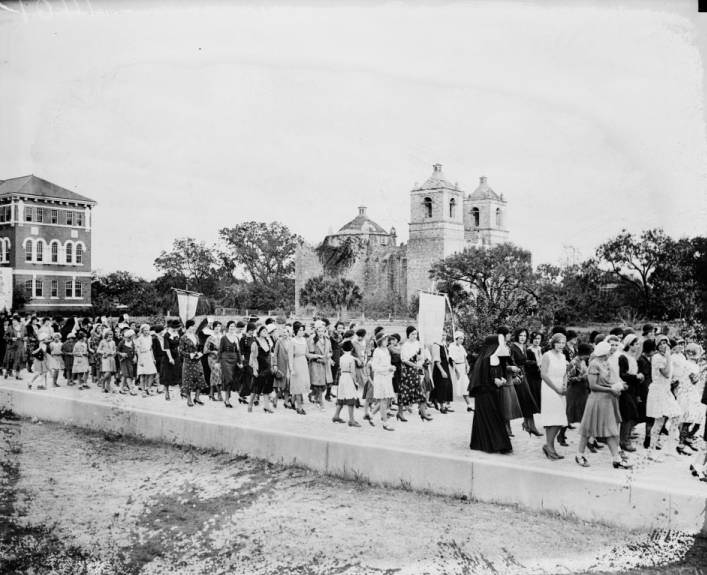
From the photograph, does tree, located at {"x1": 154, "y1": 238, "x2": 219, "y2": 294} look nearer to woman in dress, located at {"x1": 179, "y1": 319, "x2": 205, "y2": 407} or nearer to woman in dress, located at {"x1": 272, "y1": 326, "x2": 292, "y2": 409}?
woman in dress, located at {"x1": 179, "y1": 319, "x2": 205, "y2": 407}

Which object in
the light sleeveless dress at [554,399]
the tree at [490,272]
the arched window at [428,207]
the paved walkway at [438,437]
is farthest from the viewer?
the arched window at [428,207]

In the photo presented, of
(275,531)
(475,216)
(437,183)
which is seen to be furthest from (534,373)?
(475,216)

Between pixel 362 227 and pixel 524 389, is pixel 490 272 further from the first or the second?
pixel 524 389

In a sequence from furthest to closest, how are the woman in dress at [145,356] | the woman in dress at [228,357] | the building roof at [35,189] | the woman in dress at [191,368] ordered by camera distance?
the woman in dress at [145,356]
the woman in dress at [191,368]
the woman in dress at [228,357]
the building roof at [35,189]

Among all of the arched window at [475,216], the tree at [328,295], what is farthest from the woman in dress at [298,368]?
the arched window at [475,216]

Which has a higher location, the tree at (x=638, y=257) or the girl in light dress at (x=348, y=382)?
the tree at (x=638, y=257)

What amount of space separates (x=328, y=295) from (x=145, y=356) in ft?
115

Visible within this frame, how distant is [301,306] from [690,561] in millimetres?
42005

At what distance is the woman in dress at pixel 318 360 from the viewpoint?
10.7m

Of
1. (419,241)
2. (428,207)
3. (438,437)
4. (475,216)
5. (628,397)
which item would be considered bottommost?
(438,437)

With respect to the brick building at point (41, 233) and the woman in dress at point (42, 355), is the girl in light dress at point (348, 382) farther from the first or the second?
the woman in dress at point (42, 355)

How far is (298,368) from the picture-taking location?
10.0 m

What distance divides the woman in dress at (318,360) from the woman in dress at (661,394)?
513 cm

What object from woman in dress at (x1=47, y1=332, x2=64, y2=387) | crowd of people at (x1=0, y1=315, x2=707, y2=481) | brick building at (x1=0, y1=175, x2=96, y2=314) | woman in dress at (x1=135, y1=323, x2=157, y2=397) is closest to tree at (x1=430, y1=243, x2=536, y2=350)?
crowd of people at (x1=0, y1=315, x2=707, y2=481)
